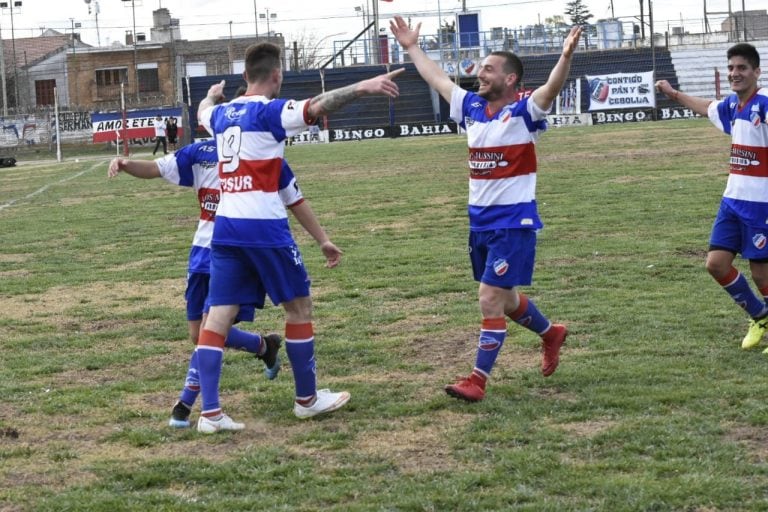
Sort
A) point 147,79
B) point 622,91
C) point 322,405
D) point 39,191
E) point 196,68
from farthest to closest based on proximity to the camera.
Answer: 1. point 196,68
2. point 147,79
3. point 622,91
4. point 39,191
5. point 322,405

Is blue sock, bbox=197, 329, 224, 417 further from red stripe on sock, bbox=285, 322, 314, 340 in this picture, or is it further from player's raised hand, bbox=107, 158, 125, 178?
player's raised hand, bbox=107, 158, 125, 178

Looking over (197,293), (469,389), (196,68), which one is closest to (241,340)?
(197,293)

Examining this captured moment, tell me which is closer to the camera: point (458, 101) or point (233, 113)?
point (233, 113)

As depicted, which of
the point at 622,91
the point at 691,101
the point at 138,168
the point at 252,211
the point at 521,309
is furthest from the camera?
the point at 622,91

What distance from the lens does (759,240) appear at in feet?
25.4

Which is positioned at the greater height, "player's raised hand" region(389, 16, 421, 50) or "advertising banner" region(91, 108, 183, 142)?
"advertising banner" region(91, 108, 183, 142)

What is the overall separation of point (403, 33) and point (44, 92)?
6997cm

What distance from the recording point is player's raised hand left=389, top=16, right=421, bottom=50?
6.84 m

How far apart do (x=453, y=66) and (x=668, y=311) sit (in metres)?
42.5

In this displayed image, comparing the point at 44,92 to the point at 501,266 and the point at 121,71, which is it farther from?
the point at 501,266

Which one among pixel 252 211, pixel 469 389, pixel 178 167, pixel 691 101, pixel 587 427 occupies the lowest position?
pixel 587 427

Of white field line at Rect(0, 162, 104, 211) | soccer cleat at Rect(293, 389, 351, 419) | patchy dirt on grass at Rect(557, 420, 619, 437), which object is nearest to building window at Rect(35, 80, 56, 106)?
white field line at Rect(0, 162, 104, 211)

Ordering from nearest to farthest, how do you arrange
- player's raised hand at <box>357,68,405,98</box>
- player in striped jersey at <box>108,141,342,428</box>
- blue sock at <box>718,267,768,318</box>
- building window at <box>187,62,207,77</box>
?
1. player's raised hand at <box>357,68,405,98</box>
2. player in striped jersey at <box>108,141,342,428</box>
3. blue sock at <box>718,267,768,318</box>
4. building window at <box>187,62,207,77</box>

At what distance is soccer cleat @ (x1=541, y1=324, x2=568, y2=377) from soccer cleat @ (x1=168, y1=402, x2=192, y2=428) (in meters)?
2.15
